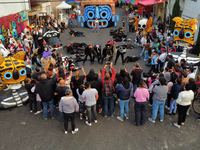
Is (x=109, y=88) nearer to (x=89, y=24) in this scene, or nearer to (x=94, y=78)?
(x=94, y=78)

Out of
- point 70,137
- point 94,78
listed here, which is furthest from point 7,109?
point 94,78

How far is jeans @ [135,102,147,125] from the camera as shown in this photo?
16.9 feet

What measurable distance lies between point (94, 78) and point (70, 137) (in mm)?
1831

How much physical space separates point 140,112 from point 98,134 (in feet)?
4.51

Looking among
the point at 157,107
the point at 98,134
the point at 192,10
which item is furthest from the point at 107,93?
the point at 192,10

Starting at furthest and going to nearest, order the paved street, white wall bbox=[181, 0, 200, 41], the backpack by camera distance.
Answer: white wall bbox=[181, 0, 200, 41] < the backpack < the paved street

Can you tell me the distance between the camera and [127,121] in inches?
225

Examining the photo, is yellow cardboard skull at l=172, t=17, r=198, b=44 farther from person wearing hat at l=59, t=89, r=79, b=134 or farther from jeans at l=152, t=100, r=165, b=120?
person wearing hat at l=59, t=89, r=79, b=134

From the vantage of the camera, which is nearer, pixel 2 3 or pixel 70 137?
pixel 70 137

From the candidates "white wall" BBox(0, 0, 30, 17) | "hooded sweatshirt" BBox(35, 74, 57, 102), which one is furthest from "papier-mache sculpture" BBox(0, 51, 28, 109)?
"white wall" BBox(0, 0, 30, 17)

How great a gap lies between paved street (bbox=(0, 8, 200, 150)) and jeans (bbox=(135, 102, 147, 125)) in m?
0.18

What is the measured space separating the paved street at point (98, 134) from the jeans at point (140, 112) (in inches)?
7.1

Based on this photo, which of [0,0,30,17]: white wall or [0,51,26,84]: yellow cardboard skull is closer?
[0,51,26,84]: yellow cardboard skull

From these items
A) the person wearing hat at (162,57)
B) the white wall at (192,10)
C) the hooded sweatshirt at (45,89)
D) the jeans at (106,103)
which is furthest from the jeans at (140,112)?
the white wall at (192,10)
